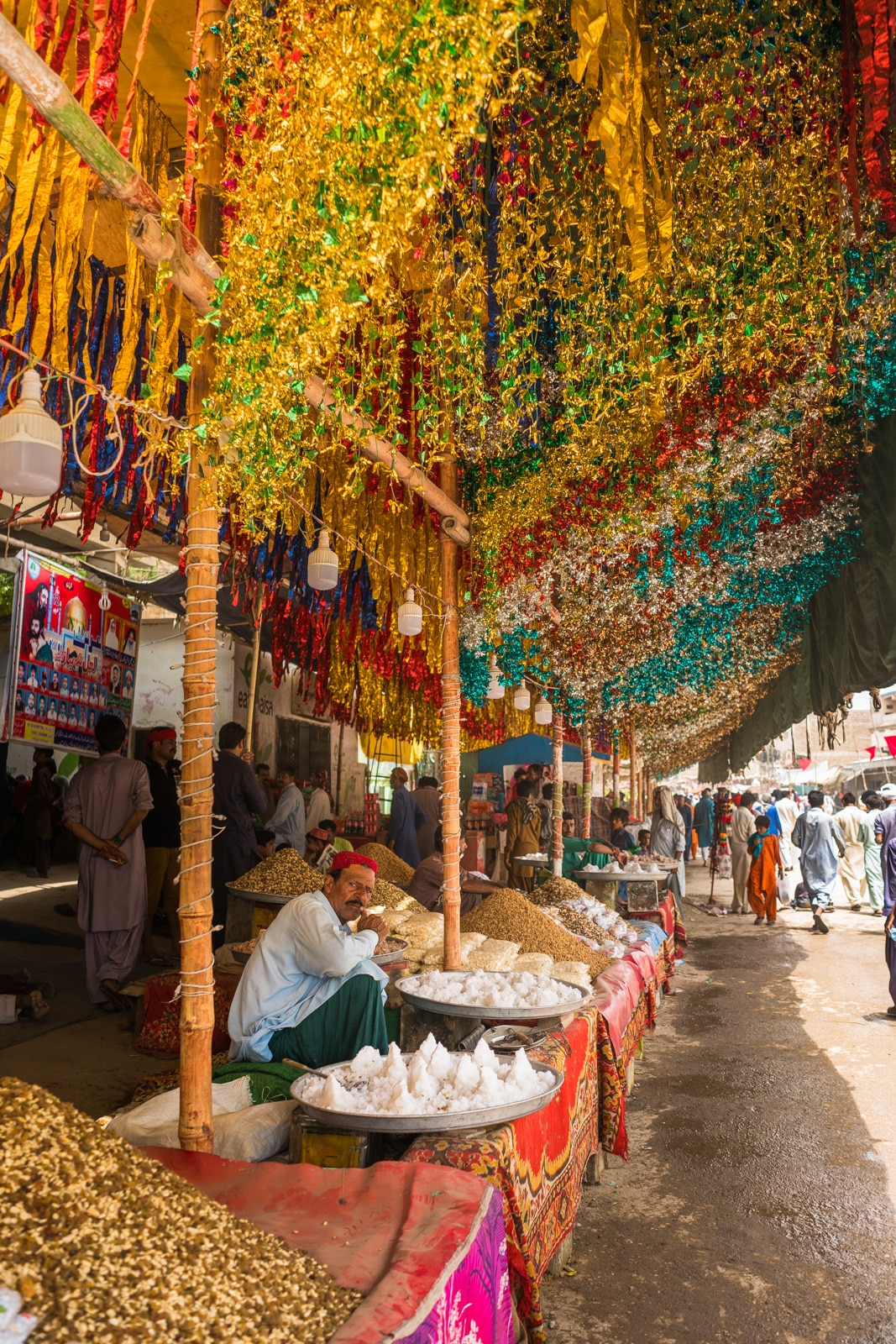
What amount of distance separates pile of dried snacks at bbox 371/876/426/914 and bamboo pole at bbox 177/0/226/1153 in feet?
9.91

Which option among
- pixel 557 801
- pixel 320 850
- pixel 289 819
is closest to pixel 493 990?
pixel 320 850

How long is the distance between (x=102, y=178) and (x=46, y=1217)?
5.80 feet

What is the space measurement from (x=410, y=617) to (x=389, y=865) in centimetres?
301

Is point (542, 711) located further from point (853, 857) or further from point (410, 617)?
point (853, 857)

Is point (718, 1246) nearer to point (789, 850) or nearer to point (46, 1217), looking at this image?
point (46, 1217)

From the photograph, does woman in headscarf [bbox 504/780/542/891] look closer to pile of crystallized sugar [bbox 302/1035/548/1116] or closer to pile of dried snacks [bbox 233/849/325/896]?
pile of dried snacks [bbox 233/849/325/896]

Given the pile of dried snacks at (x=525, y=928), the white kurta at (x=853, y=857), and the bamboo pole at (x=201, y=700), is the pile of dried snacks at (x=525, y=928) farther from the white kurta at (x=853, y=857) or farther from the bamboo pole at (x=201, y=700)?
the white kurta at (x=853, y=857)

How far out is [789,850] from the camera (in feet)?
65.3

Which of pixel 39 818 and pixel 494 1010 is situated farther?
pixel 39 818

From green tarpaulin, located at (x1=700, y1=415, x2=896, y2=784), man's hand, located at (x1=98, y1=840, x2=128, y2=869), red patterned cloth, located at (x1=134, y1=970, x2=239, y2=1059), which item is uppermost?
green tarpaulin, located at (x1=700, y1=415, x2=896, y2=784)

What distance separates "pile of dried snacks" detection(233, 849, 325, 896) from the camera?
4492 mm

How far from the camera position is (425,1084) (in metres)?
2.19

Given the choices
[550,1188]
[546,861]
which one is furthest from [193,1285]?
[546,861]

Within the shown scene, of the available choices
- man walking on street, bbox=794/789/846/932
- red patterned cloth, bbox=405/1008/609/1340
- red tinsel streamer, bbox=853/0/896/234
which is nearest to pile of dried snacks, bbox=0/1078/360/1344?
red patterned cloth, bbox=405/1008/609/1340
